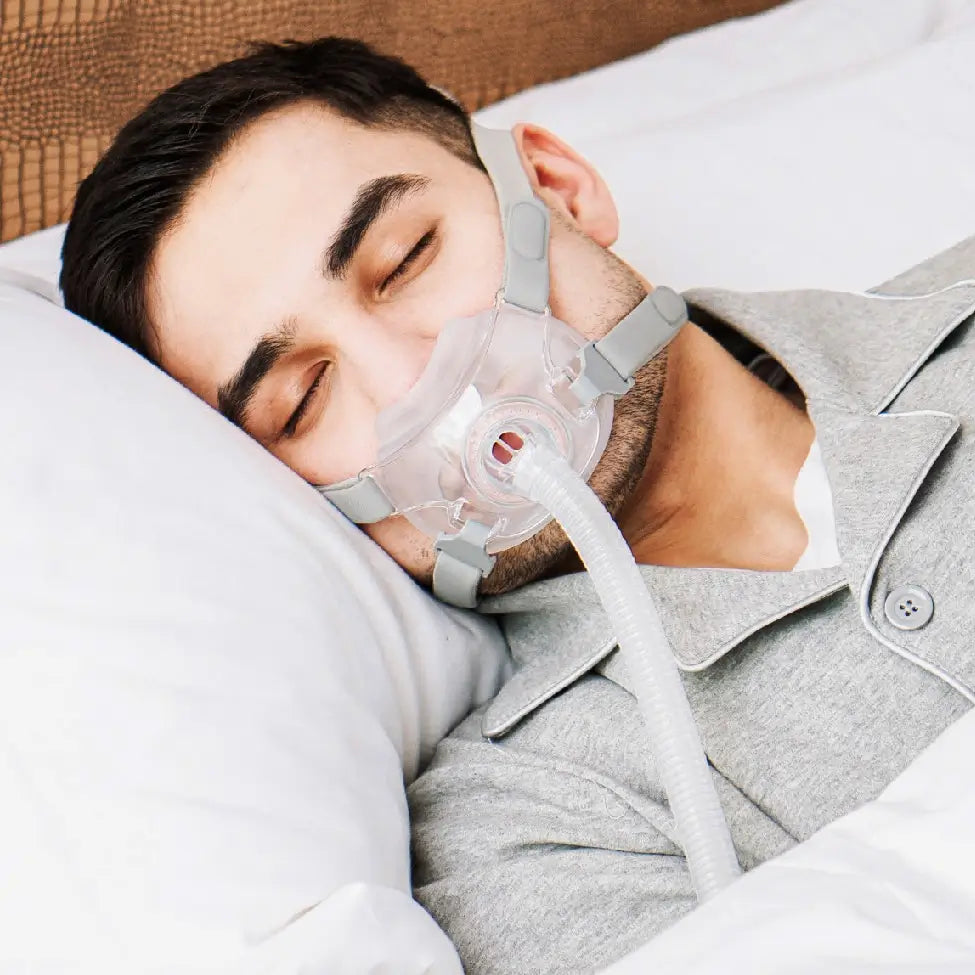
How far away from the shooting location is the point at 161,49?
159 cm

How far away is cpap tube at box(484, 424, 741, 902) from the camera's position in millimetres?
863

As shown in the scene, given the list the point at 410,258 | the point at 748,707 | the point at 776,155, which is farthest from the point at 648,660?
the point at 776,155

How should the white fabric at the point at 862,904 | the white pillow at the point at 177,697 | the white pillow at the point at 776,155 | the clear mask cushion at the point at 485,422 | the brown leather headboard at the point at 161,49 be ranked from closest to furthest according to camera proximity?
the white fabric at the point at 862,904
the white pillow at the point at 177,697
the clear mask cushion at the point at 485,422
the brown leather headboard at the point at 161,49
the white pillow at the point at 776,155

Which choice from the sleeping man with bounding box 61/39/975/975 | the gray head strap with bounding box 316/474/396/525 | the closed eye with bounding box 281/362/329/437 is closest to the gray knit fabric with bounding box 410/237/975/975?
the sleeping man with bounding box 61/39/975/975

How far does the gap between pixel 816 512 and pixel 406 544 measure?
1.41ft

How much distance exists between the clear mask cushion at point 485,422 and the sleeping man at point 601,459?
0.03 meters

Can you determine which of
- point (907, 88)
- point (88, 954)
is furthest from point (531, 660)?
point (907, 88)

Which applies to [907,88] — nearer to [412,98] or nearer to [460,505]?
[412,98]

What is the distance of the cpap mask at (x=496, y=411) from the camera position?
108 cm

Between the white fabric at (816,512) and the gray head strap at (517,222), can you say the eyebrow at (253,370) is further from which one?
the white fabric at (816,512)

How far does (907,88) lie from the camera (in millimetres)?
1778

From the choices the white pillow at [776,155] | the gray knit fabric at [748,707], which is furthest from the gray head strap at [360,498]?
the white pillow at [776,155]

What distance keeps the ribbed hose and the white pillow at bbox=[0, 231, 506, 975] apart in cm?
21

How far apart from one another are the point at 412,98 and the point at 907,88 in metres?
0.88
